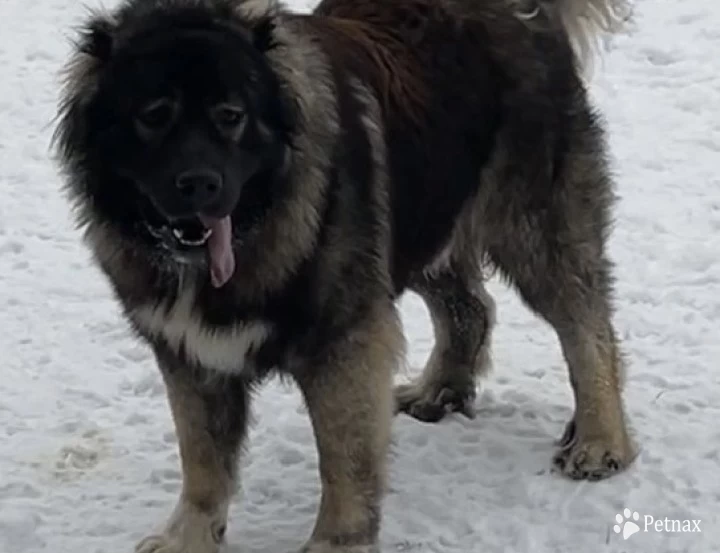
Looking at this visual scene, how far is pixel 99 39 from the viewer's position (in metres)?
3.66

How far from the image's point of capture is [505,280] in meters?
4.93

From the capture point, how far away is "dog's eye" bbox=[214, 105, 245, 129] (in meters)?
3.57

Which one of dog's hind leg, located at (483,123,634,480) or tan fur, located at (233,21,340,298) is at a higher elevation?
tan fur, located at (233,21,340,298)

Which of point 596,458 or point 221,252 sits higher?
point 221,252

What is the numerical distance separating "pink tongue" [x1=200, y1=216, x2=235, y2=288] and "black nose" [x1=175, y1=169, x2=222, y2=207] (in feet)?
0.59

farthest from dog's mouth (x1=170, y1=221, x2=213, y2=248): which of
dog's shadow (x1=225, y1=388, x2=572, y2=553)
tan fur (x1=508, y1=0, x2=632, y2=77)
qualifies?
tan fur (x1=508, y1=0, x2=632, y2=77)

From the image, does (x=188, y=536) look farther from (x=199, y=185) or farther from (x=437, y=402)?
(x=199, y=185)

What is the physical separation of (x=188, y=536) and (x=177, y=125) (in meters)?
1.39

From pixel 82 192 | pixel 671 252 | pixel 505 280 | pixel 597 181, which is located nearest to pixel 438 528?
pixel 505 280

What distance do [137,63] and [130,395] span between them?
204 centimetres

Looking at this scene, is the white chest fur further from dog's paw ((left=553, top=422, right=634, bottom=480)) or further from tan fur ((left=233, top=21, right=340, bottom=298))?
dog's paw ((left=553, top=422, right=634, bottom=480))

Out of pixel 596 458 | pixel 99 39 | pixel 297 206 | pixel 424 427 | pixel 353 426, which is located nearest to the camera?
pixel 99 39

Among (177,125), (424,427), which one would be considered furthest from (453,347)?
(177,125)

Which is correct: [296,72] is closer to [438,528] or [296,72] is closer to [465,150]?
[465,150]
